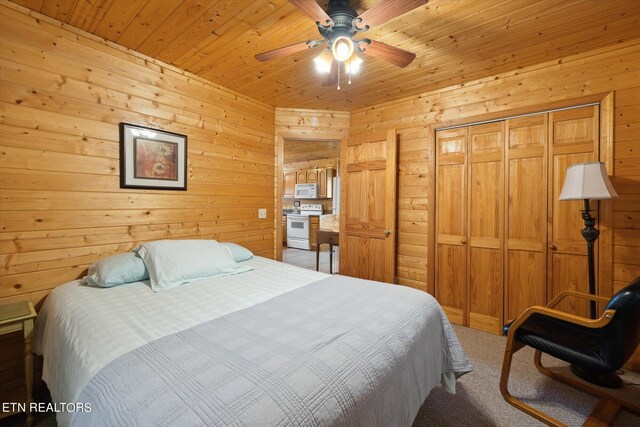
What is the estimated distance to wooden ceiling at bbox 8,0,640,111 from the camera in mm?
1816

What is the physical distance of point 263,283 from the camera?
1918mm

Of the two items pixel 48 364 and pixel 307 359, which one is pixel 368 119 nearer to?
pixel 307 359

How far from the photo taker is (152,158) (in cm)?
241

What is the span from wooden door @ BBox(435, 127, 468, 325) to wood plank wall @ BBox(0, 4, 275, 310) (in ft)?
7.93

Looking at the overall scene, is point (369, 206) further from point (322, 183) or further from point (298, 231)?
point (298, 231)

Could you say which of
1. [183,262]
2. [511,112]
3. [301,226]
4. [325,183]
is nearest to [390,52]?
[511,112]

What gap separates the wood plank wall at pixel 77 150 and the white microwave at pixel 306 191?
4650 millimetres

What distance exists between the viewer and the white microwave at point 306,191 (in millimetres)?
7457

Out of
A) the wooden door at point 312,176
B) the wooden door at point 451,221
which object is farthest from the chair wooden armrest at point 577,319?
the wooden door at point 312,176

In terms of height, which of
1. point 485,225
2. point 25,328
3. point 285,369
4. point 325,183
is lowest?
point 25,328

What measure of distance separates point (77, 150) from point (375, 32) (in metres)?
2.30

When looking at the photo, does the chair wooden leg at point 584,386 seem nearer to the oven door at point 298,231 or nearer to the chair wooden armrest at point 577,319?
the chair wooden armrest at point 577,319

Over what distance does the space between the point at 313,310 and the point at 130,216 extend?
1.78m

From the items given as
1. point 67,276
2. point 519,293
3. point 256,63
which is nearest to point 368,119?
point 256,63
